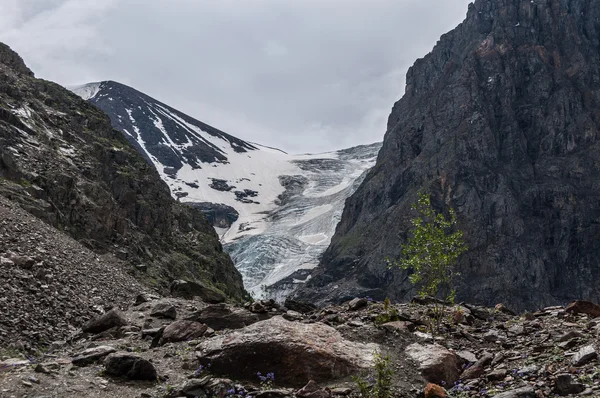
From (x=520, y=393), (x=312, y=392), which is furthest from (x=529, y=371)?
(x=312, y=392)

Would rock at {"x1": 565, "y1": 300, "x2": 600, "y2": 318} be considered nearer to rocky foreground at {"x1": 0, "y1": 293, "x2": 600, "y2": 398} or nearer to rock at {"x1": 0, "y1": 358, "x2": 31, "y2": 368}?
rocky foreground at {"x1": 0, "y1": 293, "x2": 600, "y2": 398}

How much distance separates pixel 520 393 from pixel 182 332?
1168 cm

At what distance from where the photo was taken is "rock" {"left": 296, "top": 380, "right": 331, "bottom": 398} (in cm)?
1370

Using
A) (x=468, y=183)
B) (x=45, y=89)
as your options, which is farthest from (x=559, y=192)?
(x=45, y=89)

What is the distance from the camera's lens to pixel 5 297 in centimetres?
2092

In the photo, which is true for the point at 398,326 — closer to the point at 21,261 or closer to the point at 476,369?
the point at 476,369

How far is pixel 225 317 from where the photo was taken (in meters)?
22.5

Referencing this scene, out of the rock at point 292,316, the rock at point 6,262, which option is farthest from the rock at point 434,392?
the rock at point 6,262

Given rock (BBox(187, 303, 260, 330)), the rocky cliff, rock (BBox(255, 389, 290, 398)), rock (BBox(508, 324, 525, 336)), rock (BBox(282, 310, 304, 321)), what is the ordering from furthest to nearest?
1. the rocky cliff
2. rock (BBox(282, 310, 304, 321))
3. rock (BBox(187, 303, 260, 330))
4. rock (BBox(508, 324, 525, 336))
5. rock (BBox(255, 389, 290, 398))

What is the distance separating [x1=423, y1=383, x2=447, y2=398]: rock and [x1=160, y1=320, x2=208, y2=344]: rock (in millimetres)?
8810

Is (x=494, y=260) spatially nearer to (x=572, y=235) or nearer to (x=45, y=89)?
(x=572, y=235)

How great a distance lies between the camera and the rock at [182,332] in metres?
19.3

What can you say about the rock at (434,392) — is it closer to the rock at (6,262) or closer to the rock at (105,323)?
the rock at (105,323)

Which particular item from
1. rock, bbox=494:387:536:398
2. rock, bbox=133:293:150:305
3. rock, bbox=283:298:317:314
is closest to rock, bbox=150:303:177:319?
rock, bbox=133:293:150:305
